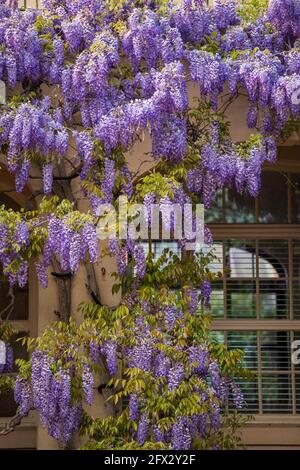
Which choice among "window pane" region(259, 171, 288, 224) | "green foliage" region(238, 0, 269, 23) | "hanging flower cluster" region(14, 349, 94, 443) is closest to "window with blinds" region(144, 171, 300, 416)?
"window pane" region(259, 171, 288, 224)

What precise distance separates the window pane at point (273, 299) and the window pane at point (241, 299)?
0.08m

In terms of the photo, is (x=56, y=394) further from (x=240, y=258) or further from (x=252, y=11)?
(x=252, y=11)

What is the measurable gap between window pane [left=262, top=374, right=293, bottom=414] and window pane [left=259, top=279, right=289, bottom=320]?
0.63 metres

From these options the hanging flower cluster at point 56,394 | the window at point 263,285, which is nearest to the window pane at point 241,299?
the window at point 263,285

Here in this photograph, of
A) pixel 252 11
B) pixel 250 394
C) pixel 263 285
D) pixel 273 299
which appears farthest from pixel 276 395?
pixel 252 11

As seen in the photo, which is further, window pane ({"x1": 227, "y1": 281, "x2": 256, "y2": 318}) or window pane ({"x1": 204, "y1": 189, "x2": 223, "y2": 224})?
window pane ({"x1": 204, "y1": 189, "x2": 223, "y2": 224})

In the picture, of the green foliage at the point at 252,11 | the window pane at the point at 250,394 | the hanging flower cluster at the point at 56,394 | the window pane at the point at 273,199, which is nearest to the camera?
the hanging flower cluster at the point at 56,394

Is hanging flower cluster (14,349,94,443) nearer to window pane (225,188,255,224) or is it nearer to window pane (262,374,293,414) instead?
window pane (262,374,293,414)

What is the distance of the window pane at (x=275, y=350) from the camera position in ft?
36.6

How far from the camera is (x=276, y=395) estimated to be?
36.3 feet

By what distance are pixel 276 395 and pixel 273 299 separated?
956 mm

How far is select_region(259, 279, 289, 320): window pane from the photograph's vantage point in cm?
1121

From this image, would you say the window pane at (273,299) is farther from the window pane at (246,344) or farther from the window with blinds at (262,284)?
the window pane at (246,344)

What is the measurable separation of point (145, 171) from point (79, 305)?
1311 mm
